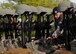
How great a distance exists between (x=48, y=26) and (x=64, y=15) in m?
4.72

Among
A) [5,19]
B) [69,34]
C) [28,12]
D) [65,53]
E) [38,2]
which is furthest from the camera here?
[38,2]

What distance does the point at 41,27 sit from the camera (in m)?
18.0

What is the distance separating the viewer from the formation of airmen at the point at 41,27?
1240 centimetres

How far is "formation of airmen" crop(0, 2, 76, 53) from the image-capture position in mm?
12398

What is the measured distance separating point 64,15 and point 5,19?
9134 mm

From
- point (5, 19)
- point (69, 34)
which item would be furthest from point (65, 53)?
point (5, 19)

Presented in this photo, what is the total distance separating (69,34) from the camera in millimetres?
12664

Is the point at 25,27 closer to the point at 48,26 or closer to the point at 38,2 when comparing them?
the point at 48,26

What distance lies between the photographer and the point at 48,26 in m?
18.1

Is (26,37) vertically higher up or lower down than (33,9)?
lower down

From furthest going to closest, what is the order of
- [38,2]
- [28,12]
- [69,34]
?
[38,2]
[28,12]
[69,34]

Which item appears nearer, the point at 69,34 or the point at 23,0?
the point at 69,34

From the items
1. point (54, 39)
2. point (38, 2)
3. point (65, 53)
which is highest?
point (65, 53)

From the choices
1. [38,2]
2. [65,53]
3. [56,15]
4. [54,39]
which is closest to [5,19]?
[56,15]
